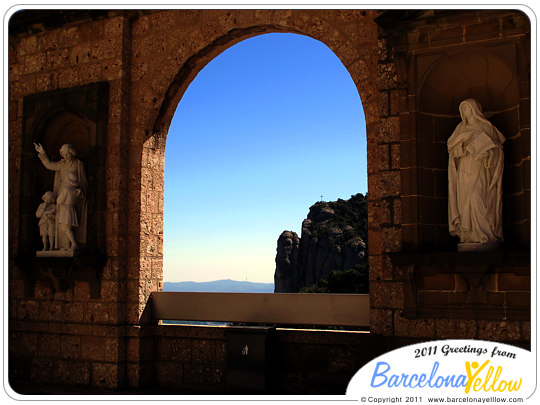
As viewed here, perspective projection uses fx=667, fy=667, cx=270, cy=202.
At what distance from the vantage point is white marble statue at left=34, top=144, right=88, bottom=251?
9.16 meters

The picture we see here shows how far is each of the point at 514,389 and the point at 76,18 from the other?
7644mm

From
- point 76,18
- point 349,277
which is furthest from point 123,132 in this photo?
point 349,277

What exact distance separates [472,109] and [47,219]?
19.4 ft

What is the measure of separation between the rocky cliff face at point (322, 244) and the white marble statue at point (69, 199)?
141ft

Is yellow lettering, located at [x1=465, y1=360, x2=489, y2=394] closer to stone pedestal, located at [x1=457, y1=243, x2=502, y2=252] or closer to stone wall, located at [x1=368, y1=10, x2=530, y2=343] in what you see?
stone wall, located at [x1=368, y1=10, x2=530, y2=343]

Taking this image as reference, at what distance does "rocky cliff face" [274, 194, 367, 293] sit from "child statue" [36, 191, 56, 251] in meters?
42.9

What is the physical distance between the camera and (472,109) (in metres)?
6.82

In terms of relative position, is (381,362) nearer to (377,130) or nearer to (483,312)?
(483,312)

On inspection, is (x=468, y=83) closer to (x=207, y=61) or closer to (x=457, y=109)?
(x=457, y=109)

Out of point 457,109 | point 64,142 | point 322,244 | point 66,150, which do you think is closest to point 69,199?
point 66,150

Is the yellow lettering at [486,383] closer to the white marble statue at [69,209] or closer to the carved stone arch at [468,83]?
the carved stone arch at [468,83]

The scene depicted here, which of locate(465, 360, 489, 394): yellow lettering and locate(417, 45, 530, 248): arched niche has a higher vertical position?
locate(417, 45, 530, 248): arched niche

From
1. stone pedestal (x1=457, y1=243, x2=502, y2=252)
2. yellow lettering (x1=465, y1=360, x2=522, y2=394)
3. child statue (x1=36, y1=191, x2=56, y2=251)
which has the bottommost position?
yellow lettering (x1=465, y1=360, x2=522, y2=394)

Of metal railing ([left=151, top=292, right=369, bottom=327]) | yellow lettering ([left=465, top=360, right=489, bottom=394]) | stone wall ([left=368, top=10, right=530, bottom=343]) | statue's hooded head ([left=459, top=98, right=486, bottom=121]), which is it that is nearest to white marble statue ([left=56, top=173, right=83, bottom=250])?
metal railing ([left=151, top=292, right=369, bottom=327])
